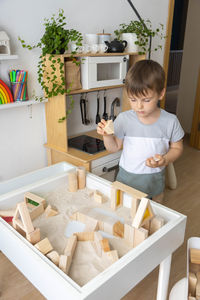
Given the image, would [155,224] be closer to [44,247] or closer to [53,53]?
[44,247]

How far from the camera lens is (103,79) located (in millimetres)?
2082

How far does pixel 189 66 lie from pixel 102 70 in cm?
230

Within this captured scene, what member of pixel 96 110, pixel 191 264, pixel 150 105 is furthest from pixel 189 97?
pixel 191 264

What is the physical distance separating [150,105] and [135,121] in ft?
0.58

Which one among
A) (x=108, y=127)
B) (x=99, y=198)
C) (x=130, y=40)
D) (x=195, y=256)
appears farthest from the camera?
(x=130, y=40)

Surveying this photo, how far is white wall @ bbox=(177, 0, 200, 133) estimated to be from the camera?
12.0 feet

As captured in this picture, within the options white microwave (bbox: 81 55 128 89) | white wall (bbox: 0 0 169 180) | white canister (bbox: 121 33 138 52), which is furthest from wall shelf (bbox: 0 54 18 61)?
white canister (bbox: 121 33 138 52)

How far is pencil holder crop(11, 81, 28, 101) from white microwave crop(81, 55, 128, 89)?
43 centimetres

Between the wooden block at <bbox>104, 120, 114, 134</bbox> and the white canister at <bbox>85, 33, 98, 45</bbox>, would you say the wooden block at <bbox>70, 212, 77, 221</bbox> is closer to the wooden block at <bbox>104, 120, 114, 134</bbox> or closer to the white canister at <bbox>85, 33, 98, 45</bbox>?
the wooden block at <bbox>104, 120, 114, 134</bbox>

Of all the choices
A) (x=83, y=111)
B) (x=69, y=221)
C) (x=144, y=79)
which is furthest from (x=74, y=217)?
(x=83, y=111)

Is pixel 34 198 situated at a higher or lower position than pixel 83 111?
lower

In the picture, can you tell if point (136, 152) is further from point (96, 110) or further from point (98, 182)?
point (96, 110)

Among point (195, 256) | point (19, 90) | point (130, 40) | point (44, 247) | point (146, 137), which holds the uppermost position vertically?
point (130, 40)

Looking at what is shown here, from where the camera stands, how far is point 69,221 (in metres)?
1.16
